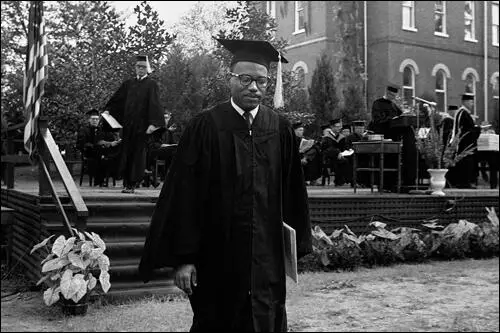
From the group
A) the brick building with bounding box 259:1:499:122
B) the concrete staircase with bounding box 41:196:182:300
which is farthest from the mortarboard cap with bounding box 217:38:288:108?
the brick building with bounding box 259:1:499:122

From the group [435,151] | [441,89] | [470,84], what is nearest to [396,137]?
[435,151]

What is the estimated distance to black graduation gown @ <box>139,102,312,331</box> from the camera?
10.7 feet

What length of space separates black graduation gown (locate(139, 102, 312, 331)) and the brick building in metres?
20.2

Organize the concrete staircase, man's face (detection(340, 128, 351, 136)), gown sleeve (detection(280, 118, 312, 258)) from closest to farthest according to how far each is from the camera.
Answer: gown sleeve (detection(280, 118, 312, 258)) < the concrete staircase < man's face (detection(340, 128, 351, 136))

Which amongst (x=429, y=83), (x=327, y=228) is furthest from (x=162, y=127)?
(x=429, y=83)

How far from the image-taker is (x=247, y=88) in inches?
135

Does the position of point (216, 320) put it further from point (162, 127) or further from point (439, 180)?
point (439, 180)

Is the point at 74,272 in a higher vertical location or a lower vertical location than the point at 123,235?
lower

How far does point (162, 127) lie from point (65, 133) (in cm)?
615

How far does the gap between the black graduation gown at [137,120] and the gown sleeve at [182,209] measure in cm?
587

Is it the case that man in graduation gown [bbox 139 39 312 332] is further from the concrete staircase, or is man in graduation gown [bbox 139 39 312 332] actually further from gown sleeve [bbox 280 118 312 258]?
the concrete staircase

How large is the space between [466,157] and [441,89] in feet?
44.7

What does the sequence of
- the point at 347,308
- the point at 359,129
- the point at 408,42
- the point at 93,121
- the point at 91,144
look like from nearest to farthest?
the point at 347,308
the point at 91,144
the point at 93,121
the point at 359,129
the point at 408,42

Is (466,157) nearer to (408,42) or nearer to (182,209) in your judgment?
(182,209)
